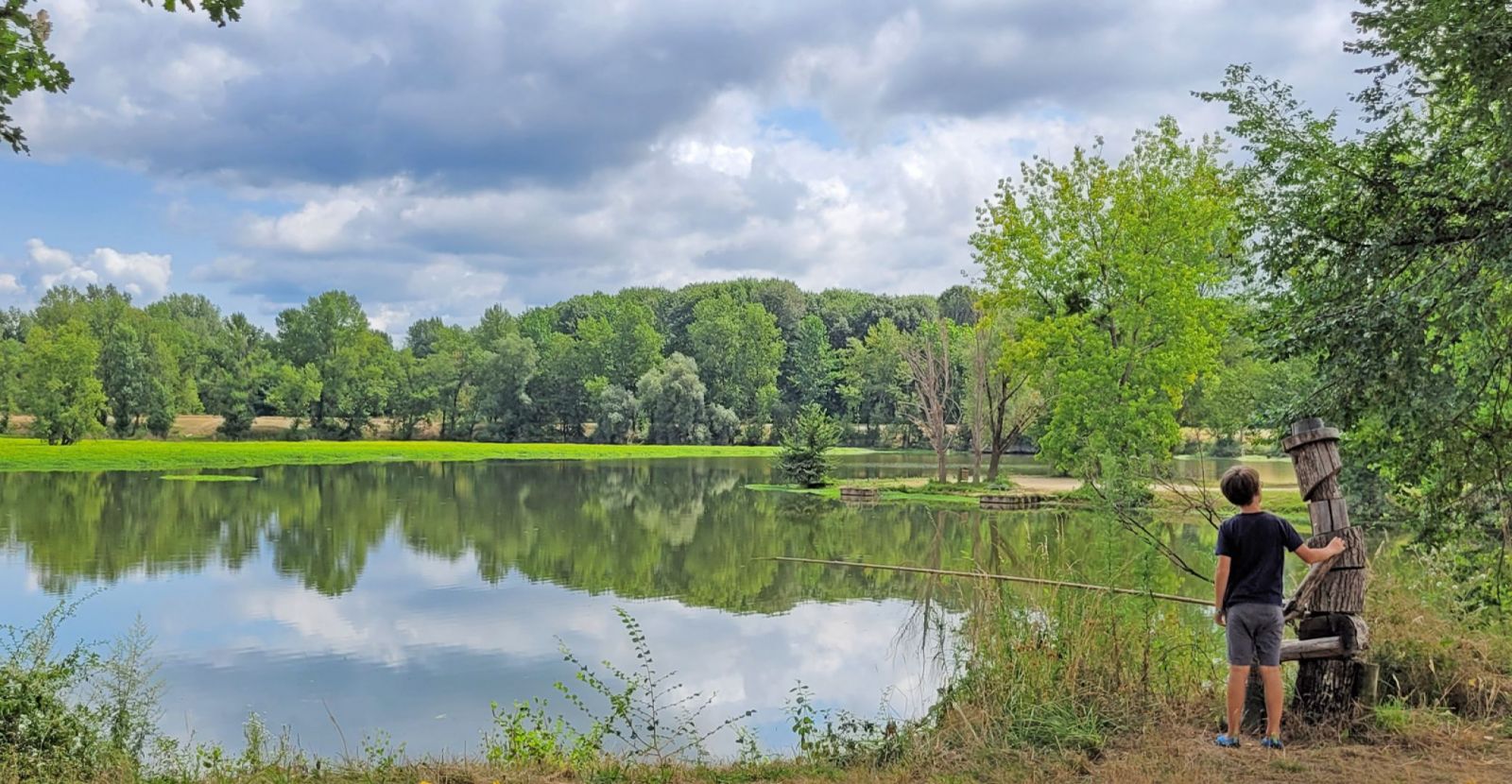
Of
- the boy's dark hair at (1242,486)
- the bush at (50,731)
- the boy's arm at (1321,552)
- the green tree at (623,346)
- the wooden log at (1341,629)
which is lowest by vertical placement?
the bush at (50,731)

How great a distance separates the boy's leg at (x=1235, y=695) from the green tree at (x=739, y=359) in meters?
69.6

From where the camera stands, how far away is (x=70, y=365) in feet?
169

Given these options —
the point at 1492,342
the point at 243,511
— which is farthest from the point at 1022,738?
the point at 243,511

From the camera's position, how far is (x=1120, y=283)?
89.1ft

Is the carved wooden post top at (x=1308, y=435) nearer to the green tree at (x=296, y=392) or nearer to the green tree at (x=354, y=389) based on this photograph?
the green tree at (x=296, y=392)

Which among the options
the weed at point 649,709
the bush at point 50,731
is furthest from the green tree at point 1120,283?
the bush at point 50,731

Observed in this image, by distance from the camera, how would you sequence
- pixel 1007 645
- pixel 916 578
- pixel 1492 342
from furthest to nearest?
pixel 916 578, pixel 1007 645, pixel 1492 342

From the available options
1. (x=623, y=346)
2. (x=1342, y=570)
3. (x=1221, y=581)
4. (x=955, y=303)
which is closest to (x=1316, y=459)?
(x=1342, y=570)

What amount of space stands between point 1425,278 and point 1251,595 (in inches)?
70.0

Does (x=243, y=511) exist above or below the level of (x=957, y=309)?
below

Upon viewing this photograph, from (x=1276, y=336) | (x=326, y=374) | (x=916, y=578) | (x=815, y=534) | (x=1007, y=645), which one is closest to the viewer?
(x=1276, y=336)

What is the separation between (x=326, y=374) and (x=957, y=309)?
53.6m

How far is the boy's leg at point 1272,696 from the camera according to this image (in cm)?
498

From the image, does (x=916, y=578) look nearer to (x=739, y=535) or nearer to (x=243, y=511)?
(x=739, y=535)
